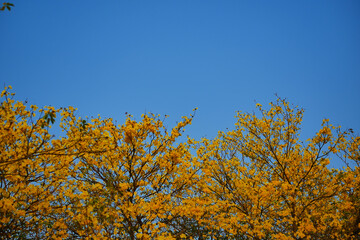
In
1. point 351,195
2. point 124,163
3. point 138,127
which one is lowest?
point 351,195

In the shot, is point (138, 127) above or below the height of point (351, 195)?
above

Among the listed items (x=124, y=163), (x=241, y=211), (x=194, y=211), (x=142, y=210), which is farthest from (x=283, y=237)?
(x=124, y=163)

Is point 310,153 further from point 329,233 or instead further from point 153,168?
point 153,168

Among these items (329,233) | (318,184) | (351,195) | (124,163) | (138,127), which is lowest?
(329,233)

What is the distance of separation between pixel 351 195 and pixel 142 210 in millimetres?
6372

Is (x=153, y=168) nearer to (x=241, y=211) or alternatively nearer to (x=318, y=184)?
(x=241, y=211)

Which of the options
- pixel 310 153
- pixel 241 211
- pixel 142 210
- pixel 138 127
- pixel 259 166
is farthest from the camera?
pixel 259 166

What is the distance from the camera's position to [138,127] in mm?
6395

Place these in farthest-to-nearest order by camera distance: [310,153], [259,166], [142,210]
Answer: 1. [259,166]
2. [310,153]
3. [142,210]

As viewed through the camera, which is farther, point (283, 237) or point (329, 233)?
point (329, 233)

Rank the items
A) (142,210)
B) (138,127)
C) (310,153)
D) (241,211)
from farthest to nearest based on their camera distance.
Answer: (310,153)
(241,211)
(138,127)
(142,210)

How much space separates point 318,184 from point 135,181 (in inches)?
216

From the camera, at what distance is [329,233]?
8031mm

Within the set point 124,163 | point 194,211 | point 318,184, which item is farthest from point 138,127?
point 318,184
